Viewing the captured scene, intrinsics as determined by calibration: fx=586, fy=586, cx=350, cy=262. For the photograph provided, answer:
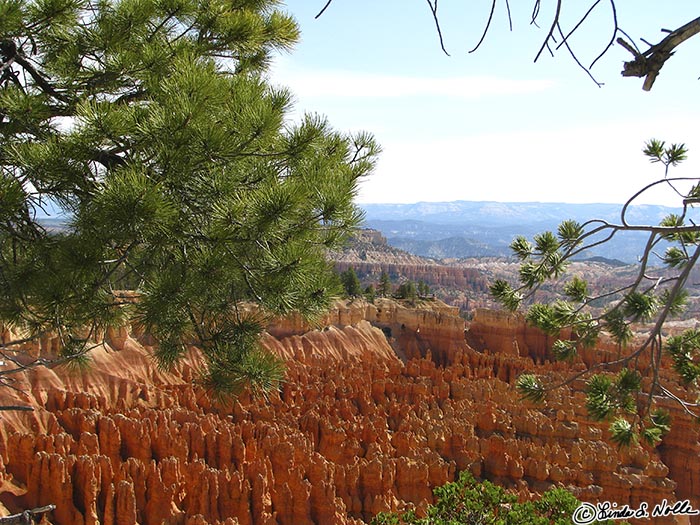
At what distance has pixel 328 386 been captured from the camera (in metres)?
21.2

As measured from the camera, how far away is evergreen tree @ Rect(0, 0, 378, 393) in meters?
3.88

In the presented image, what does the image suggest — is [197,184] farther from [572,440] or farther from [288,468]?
[572,440]

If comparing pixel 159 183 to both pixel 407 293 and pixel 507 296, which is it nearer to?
pixel 507 296

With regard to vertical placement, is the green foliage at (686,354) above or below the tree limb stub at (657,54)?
below

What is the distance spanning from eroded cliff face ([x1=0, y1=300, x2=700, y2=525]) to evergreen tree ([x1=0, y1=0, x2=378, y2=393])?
3019 mm

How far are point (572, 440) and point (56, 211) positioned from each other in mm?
17062

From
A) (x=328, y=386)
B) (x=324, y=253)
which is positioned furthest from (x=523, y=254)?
(x=328, y=386)

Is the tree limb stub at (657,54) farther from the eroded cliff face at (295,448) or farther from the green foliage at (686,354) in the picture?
the eroded cliff face at (295,448)

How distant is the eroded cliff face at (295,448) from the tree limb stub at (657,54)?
19.3 feet

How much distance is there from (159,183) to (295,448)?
1160 centimetres

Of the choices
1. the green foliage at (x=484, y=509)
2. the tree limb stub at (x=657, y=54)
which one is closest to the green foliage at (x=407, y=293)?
the green foliage at (x=484, y=509)

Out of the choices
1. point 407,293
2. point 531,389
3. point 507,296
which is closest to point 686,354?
point 531,389

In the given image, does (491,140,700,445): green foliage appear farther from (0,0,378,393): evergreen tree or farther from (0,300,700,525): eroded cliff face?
(0,300,700,525): eroded cliff face

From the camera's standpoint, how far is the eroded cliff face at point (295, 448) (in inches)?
481
